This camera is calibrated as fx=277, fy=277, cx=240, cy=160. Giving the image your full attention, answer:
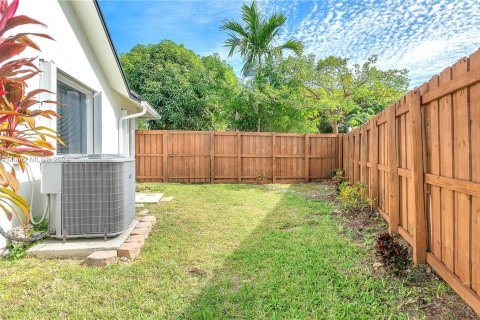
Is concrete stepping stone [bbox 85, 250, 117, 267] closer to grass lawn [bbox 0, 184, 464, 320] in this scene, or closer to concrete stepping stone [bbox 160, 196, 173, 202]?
grass lawn [bbox 0, 184, 464, 320]

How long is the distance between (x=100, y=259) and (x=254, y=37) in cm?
1278

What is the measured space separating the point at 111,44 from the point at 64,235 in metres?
3.46

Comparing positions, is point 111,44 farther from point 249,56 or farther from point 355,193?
point 249,56

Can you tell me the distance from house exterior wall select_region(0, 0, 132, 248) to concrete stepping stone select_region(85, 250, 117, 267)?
0.94 meters

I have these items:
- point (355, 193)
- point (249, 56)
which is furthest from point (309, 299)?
point (249, 56)

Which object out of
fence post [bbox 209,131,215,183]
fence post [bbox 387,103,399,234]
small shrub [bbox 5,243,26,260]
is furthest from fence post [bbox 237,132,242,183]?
small shrub [bbox 5,243,26,260]

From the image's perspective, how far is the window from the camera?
13.9 ft

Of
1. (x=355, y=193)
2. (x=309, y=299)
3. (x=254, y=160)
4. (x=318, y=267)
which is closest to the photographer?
(x=309, y=299)

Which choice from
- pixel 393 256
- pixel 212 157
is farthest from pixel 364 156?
pixel 212 157

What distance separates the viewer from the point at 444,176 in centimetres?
223

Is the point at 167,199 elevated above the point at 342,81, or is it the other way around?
the point at 342,81

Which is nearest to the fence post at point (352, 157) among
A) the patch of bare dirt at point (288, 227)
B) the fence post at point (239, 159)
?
the patch of bare dirt at point (288, 227)

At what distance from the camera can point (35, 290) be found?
88.0 inches

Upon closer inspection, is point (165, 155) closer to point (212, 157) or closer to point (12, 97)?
point (212, 157)
